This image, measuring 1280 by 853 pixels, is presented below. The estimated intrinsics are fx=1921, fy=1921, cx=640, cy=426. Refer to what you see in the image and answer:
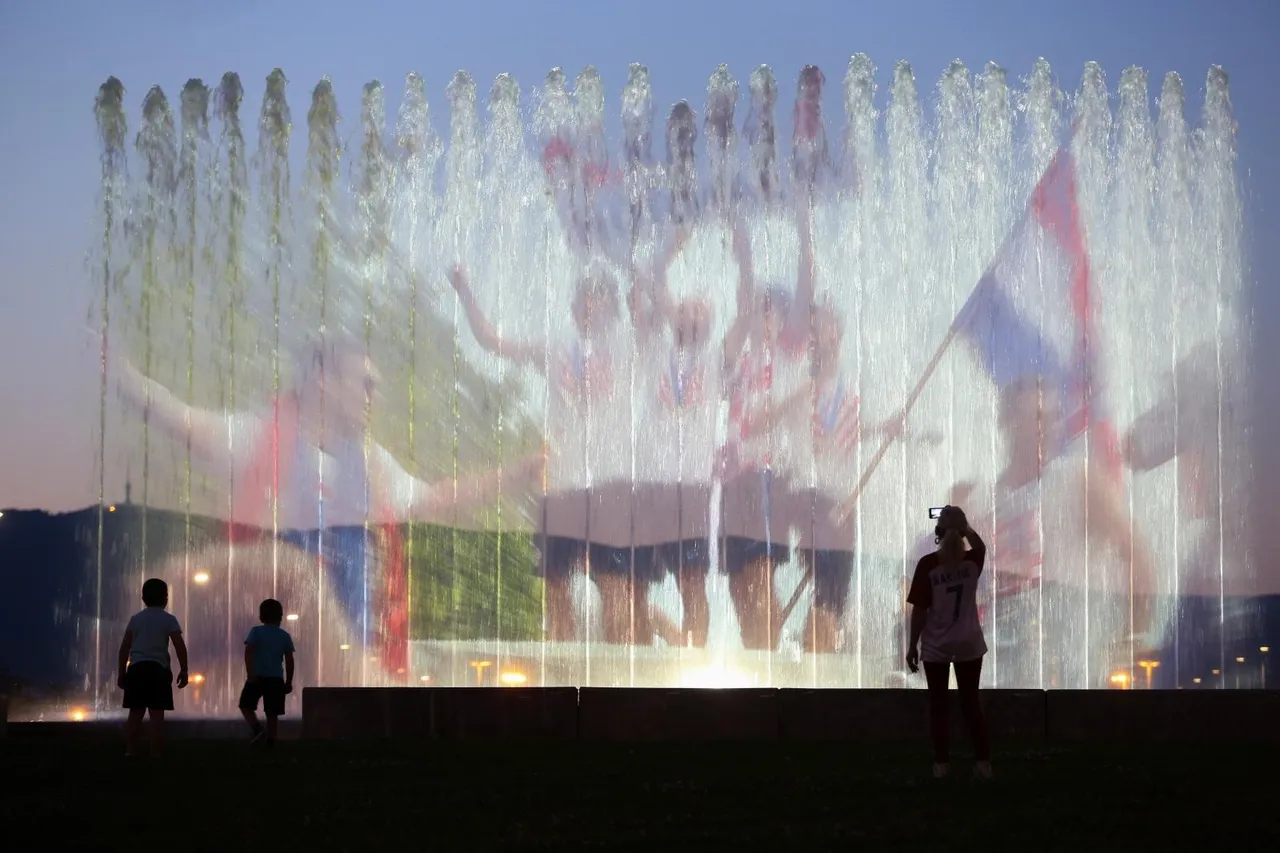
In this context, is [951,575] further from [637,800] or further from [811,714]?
[811,714]

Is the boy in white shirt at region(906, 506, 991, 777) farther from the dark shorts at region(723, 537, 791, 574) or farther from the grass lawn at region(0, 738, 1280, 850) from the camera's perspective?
the dark shorts at region(723, 537, 791, 574)

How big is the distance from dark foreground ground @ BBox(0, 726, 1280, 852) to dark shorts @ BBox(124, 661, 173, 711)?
37 cm

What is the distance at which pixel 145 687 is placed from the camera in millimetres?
12945

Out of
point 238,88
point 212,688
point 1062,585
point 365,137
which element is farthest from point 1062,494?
point 212,688

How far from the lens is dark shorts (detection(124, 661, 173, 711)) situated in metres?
12.9

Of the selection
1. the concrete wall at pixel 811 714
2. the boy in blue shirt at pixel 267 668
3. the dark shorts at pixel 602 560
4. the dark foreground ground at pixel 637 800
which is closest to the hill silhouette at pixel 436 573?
the dark shorts at pixel 602 560

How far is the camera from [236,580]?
40688mm

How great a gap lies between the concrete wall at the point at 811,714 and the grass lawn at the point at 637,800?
2.98 meters

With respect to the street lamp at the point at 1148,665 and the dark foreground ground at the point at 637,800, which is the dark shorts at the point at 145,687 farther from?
the street lamp at the point at 1148,665

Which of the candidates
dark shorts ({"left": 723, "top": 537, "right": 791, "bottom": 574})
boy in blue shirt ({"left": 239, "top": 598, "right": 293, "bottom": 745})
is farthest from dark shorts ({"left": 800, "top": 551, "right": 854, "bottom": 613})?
boy in blue shirt ({"left": 239, "top": 598, "right": 293, "bottom": 745})

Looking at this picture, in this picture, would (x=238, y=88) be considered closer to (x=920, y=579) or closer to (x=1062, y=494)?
(x=1062, y=494)

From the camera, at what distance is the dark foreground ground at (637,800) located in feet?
23.6

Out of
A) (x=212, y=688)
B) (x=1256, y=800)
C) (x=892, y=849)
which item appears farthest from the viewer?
(x=212, y=688)

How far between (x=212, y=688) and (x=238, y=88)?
19.9m
